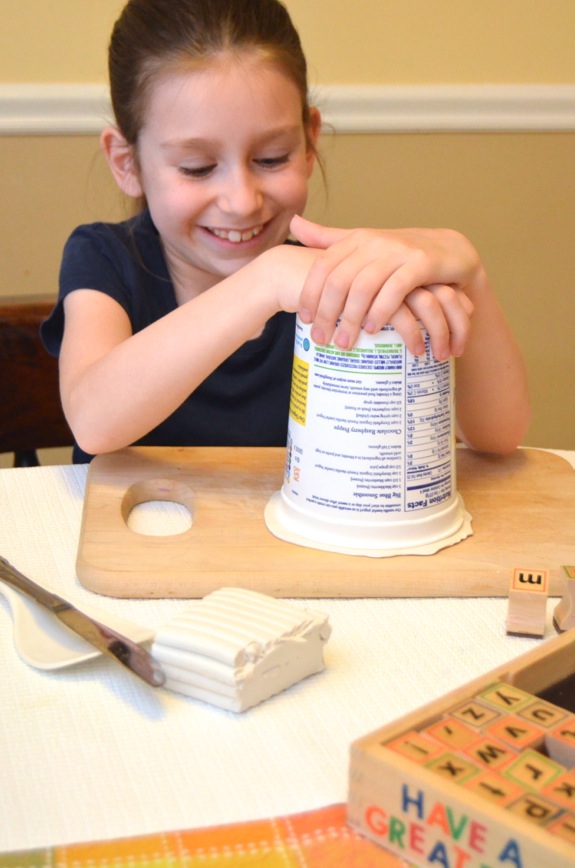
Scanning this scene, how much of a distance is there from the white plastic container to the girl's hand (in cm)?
1

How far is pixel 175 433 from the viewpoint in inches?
44.6

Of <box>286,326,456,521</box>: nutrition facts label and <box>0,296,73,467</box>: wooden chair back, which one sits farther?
<box>0,296,73,467</box>: wooden chair back

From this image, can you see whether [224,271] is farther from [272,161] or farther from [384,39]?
[384,39]

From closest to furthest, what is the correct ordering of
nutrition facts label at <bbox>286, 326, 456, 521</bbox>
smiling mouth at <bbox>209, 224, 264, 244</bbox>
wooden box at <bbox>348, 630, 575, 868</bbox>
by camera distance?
wooden box at <bbox>348, 630, 575, 868</bbox> < nutrition facts label at <bbox>286, 326, 456, 521</bbox> < smiling mouth at <bbox>209, 224, 264, 244</bbox>

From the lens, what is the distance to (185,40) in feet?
3.34

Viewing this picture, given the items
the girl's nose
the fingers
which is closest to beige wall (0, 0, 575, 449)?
the girl's nose

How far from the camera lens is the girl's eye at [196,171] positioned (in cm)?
100

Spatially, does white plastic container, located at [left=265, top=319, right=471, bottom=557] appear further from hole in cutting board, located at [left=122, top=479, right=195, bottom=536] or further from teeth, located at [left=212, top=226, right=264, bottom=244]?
teeth, located at [left=212, top=226, right=264, bottom=244]

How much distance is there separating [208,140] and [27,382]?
1.22 feet

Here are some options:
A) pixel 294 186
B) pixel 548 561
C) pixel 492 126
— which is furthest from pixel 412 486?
pixel 492 126

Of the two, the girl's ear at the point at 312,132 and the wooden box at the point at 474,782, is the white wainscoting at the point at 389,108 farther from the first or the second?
the wooden box at the point at 474,782

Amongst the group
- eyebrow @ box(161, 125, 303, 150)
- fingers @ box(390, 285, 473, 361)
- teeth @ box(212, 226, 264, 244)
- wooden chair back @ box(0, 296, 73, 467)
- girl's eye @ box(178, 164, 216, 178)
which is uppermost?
eyebrow @ box(161, 125, 303, 150)

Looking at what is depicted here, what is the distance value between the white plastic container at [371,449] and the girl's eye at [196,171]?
1.18ft

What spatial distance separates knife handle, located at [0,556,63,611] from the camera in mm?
607
